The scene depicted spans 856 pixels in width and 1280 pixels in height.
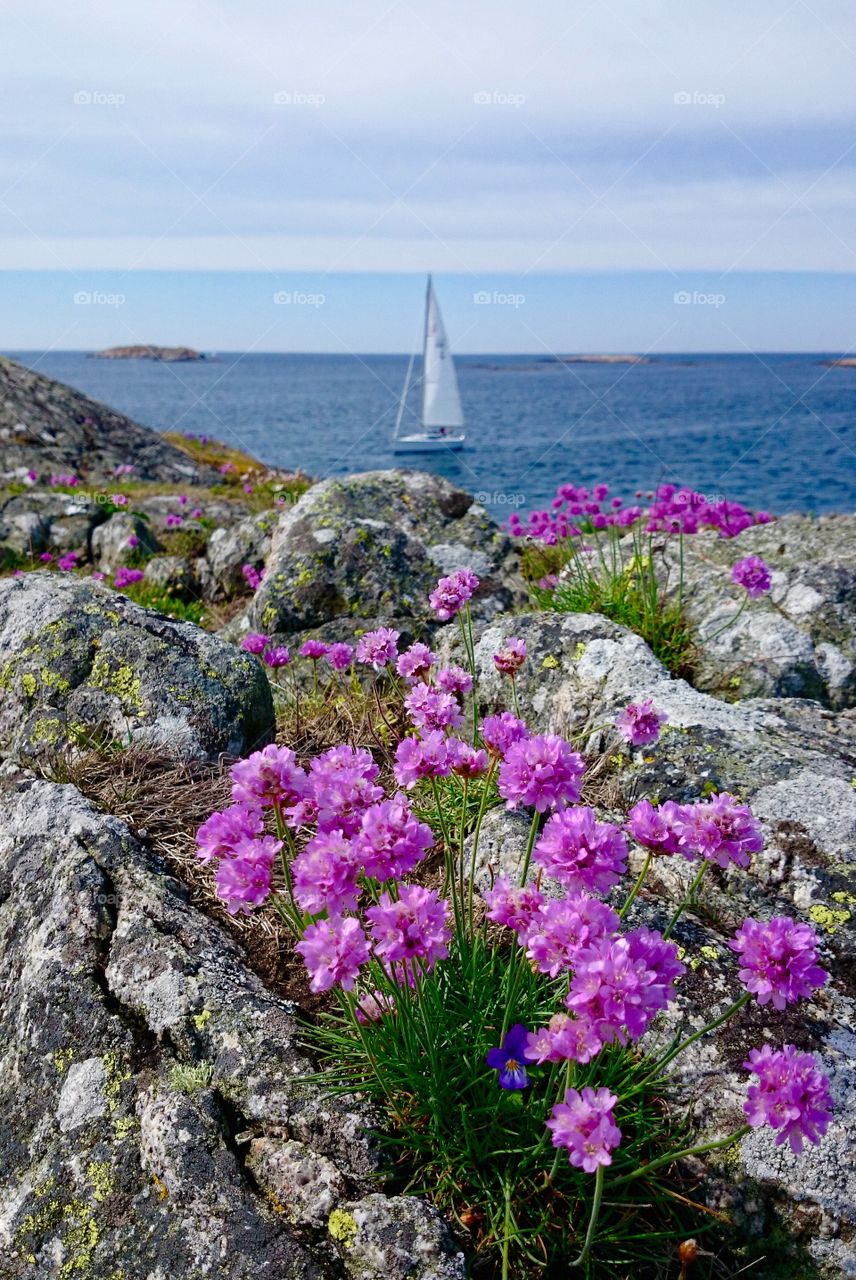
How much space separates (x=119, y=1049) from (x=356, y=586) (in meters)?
4.65

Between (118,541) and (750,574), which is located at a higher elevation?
(750,574)

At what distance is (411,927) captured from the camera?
92.0 inches

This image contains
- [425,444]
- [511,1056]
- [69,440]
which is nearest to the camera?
[511,1056]

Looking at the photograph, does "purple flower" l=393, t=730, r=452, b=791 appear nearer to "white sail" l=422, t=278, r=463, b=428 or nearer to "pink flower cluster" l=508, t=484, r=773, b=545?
"pink flower cluster" l=508, t=484, r=773, b=545

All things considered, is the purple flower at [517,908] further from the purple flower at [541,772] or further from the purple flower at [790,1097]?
the purple flower at [790,1097]

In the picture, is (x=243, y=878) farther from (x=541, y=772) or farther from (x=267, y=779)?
(x=541, y=772)

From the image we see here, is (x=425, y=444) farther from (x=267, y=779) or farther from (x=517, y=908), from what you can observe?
(x=517, y=908)

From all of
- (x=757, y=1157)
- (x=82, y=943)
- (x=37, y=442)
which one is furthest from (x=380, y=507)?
(x=37, y=442)

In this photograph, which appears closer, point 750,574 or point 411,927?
point 411,927

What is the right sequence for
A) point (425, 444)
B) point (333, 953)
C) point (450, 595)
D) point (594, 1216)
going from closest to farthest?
point (594, 1216) → point (333, 953) → point (450, 595) → point (425, 444)

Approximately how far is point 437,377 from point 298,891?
40538 mm

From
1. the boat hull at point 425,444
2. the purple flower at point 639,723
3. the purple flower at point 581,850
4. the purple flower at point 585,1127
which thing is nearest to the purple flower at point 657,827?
the purple flower at point 581,850

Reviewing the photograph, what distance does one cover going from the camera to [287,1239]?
2.57 metres

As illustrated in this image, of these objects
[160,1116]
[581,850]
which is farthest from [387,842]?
[160,1116]
